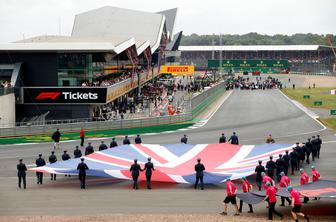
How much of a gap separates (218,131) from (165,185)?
19.9 meters

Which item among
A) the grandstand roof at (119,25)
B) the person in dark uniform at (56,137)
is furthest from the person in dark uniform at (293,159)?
the grandstand roof at (119,25)

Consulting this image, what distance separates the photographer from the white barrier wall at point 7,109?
147ft

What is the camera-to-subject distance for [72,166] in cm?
2380

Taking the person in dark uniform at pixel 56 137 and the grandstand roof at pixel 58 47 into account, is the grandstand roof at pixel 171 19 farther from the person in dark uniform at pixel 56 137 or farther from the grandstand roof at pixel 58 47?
the person in dark uniform at pixel 56 137

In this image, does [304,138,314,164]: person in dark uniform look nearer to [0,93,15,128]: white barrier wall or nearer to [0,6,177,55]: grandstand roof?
[0,93,15,128]: white barrier wall

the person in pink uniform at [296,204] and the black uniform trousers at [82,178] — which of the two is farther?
the black uniform trousers at [82,178]

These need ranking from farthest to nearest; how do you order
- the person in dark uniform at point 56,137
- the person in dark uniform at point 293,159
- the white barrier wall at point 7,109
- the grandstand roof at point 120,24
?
the grandstand roof at point 120,24, the white barrier wall at point 7,109, the person in dark uniform at point 56,137, the person in dark uniform at point 293,159

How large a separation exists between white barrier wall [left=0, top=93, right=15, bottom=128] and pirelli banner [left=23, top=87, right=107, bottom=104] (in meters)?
1.44

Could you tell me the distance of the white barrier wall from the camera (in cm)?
4473

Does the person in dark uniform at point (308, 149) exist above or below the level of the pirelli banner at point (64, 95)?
below

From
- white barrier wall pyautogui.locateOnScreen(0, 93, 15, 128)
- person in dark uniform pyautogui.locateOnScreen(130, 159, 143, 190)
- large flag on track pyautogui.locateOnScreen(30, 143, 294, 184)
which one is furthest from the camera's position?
white barrier wall pyautogui.locateOnScreen(0, 93, 15, 128)

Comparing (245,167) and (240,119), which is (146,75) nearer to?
(240,119)

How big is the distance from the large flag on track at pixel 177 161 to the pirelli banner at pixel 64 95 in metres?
18.9

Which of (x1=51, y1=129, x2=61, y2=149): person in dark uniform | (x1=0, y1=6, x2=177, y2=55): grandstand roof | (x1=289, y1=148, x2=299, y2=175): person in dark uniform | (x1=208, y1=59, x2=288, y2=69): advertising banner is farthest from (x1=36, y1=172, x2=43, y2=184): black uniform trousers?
(x1=208, y1=59, x2=288, y2=69): advertising banner
